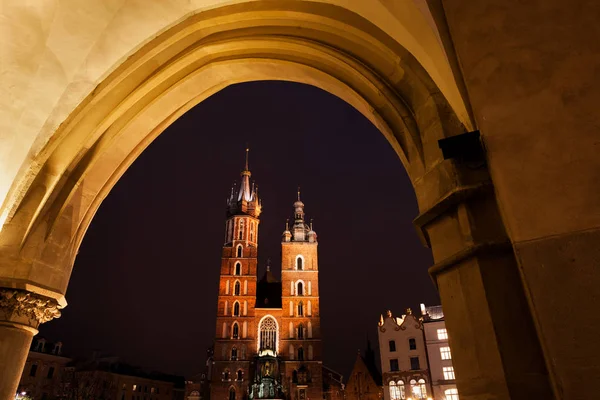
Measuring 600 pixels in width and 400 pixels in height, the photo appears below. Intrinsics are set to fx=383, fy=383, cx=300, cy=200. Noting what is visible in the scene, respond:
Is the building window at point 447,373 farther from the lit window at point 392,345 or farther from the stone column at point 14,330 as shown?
the stone column at point 14,330

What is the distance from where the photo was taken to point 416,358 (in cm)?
2867

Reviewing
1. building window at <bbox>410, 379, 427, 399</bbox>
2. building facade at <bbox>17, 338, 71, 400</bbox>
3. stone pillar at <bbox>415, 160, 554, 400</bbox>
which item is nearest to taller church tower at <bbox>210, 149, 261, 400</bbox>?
building facade at <bbox>17, 338, 71, 400</bbox>

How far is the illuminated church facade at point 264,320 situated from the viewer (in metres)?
43.3

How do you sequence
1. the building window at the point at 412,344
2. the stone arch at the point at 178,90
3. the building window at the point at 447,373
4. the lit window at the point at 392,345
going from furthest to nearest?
the lit window at the point at 392,345
the building window at the point at 412,344
the building window at the point at 447,373
the stone arch at the point at 178,90

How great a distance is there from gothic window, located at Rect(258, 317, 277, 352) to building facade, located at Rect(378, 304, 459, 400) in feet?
63.1

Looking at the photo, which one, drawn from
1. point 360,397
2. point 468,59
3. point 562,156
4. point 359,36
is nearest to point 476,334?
point 562,156

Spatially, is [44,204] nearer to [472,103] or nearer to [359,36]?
[359,36]

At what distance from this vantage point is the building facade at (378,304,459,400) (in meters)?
26.5

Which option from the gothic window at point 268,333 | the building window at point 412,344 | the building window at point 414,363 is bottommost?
the building window at point 414,363

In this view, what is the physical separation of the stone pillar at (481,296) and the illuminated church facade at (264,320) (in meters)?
44.0

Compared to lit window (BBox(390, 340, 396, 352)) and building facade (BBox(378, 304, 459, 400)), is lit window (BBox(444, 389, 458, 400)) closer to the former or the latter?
building facade (BBox(378, 304, 459, 400))

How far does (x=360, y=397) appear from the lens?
42.0 meters

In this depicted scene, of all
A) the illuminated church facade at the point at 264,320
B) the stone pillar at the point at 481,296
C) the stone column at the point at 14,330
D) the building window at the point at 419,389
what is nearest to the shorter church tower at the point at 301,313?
the illuminated church facade at the point at 264,320

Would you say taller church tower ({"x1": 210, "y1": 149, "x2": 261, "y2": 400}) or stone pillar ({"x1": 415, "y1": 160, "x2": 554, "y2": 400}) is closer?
stone pillar ({"x1": 415, "y1": 160, "x2": 554, "y2": 400})
